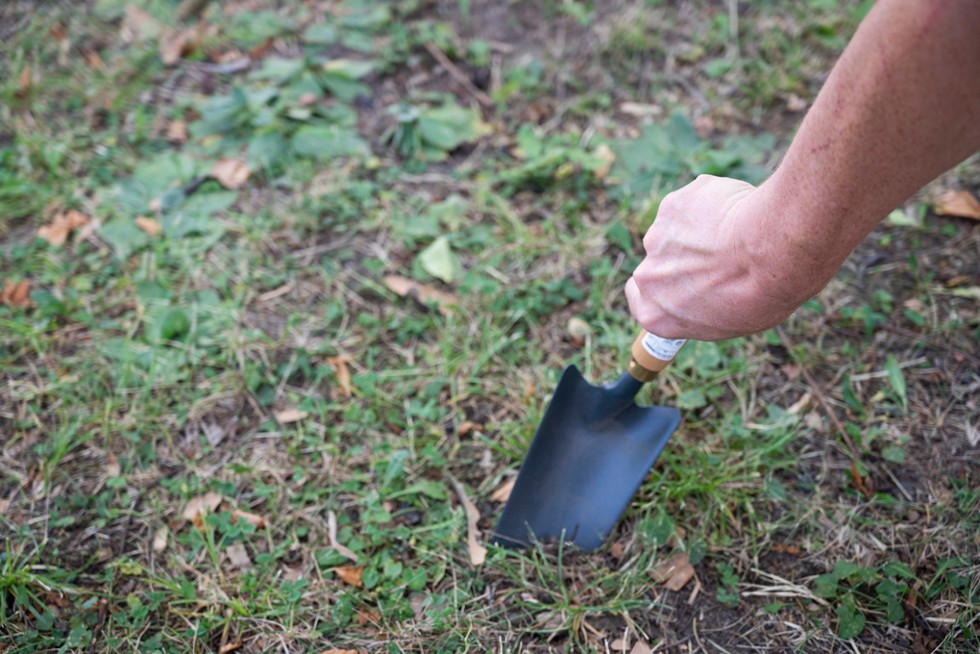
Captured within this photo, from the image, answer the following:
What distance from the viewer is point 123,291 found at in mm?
2121

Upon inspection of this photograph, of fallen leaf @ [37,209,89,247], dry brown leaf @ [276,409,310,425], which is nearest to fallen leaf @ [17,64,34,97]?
fallen leaf @ [37,209,89,247]

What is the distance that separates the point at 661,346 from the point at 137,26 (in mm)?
2816

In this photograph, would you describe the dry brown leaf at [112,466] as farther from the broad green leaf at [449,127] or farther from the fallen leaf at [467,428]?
the broad green leaf at [449,127]

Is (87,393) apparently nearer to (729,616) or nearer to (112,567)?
(112,567)

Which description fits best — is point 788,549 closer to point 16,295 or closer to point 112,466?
point 112,466

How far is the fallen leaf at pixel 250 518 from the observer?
163 cm

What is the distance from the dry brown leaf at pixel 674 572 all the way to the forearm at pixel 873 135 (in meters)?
0.77

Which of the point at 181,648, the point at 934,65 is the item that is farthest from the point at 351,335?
the point at 934,65

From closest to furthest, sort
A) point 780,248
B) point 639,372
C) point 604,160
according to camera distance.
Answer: point 780,248 < point 639,372 < point 604,160

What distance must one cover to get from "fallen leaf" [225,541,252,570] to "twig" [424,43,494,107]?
1.81m

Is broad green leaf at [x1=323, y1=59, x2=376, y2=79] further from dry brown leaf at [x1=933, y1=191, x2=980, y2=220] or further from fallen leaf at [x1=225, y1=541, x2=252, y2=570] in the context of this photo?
dry brown leaf at [x1=933, y1=191, x2=980, y2=220]

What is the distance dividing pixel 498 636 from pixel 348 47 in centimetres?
238

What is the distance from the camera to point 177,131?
264 centimetres

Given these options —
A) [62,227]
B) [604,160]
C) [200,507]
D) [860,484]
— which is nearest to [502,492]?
[200,507]
